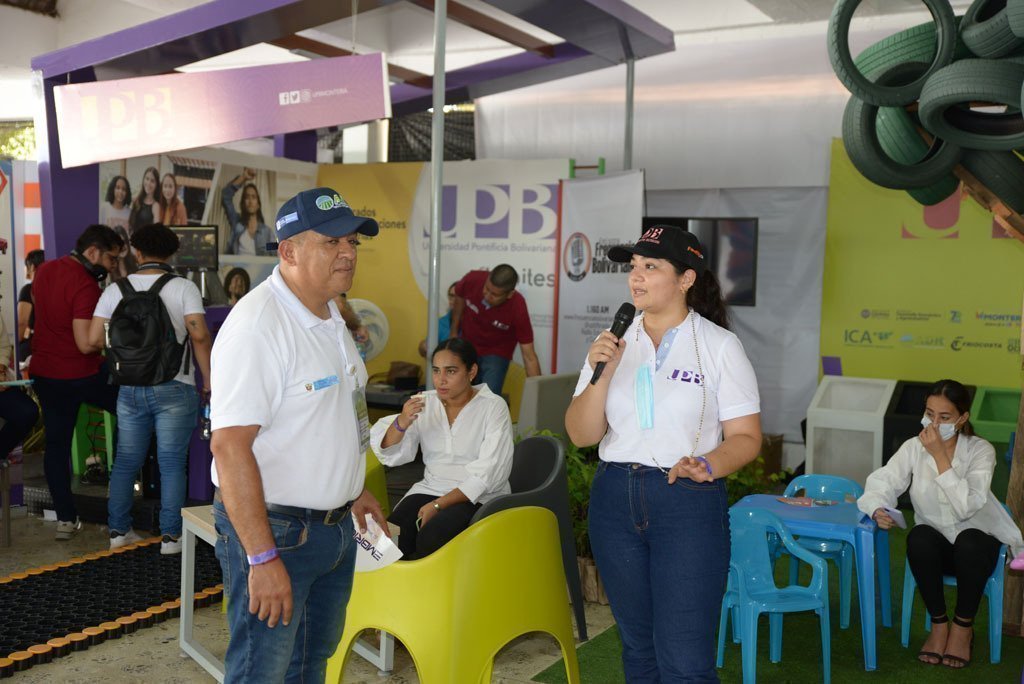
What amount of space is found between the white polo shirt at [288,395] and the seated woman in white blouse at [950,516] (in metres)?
2.49

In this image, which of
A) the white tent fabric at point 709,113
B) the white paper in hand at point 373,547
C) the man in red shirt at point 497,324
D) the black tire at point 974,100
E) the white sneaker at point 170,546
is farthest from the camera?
the white tent fabric at point 709,113

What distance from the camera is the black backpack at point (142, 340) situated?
4676 millimetres

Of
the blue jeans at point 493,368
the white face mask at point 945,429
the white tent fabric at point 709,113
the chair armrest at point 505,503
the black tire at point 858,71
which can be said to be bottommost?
the chair armrest at point 505,503

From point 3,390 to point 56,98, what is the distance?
1.77 metres

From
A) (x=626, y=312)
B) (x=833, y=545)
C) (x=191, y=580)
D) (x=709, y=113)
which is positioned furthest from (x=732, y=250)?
(x=626, y=312)

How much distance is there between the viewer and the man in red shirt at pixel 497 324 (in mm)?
6645

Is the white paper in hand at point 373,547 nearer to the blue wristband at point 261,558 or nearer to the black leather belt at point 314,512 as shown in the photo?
the black leather belt at point 314,512

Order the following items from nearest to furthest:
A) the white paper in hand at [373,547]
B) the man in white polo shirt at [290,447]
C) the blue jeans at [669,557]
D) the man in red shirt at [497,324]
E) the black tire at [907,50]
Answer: the man in white polo shirt at [290,447], the blue jeans at [669,557], the white paper in hand at [373,547], the black tire at [907,50], the man in red shirt at [497,324]

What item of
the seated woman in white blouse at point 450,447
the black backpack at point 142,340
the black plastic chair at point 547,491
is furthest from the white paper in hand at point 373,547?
the black backpack at point 142,340

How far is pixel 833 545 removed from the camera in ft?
12.7

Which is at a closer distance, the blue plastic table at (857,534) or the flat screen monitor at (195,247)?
the blue plastic table at (857,534)

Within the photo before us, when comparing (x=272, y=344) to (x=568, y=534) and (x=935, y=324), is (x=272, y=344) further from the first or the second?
(x=935, y=324)

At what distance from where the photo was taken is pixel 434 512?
12.4 feet

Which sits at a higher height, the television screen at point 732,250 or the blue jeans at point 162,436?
the television screen at point 732,250
